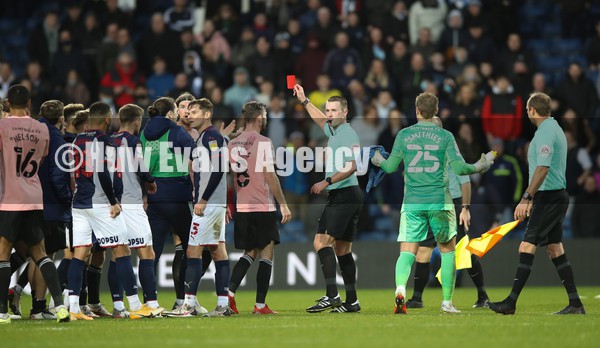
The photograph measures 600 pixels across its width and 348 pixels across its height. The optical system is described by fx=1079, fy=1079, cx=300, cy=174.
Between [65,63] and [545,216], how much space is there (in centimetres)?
1264

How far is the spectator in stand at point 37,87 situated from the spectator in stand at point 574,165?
33.0 feet

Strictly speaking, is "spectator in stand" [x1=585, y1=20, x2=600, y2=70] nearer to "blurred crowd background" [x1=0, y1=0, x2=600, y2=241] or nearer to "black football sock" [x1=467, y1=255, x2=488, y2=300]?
"blurred crowd background" [x1=0, y1=0, x2=600, y2=241]

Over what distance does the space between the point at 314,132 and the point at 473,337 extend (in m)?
10.7

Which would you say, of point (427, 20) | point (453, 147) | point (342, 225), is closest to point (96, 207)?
point (342, 225)

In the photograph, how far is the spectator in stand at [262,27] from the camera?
22.3 metres

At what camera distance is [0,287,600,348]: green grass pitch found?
9.48 meters

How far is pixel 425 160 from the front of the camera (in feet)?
39.6

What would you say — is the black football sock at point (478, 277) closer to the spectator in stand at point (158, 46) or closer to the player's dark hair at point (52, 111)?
the player's dark hair at point (52, 111)

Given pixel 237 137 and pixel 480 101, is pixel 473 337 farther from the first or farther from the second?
pixel 480 101

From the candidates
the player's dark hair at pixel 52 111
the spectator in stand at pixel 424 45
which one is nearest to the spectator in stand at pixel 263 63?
the spectator in stand at pixel 424 45

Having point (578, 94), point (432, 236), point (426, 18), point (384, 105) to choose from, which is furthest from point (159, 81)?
point (432, 236)

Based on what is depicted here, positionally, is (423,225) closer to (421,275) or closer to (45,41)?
(421,275)

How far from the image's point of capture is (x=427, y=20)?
22469mm

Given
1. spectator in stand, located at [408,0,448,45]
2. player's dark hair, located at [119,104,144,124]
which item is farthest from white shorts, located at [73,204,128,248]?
spectator in stand, located at [408,0,448,45]
